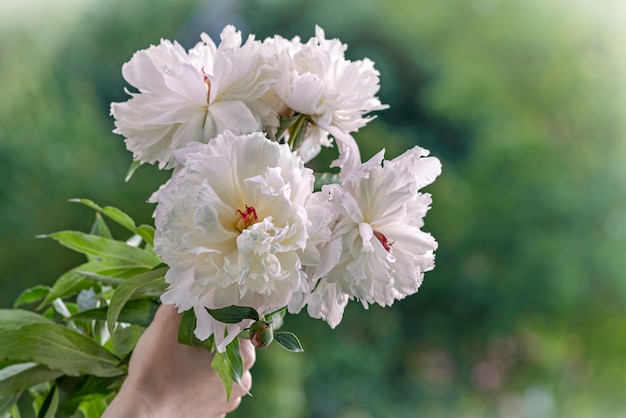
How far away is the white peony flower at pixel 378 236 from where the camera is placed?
43 cm

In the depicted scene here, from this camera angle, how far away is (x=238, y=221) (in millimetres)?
415

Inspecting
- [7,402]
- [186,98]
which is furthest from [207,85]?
[7,402]

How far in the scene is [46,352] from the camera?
0.61 metres

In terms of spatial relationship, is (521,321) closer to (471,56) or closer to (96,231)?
(471,56)

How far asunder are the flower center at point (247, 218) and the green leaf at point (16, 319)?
0.28 metres

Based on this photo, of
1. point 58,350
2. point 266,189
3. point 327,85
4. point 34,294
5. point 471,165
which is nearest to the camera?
point 266,189

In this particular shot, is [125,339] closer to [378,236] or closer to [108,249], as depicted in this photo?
[108,249]

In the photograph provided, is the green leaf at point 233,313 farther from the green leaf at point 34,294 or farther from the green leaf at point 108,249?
the green leaf at point 34,294

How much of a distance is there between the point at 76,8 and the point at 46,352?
2779 millimetres

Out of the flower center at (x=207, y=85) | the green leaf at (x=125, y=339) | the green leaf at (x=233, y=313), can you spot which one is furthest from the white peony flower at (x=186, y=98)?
the green leaf at (x=125, y=339)

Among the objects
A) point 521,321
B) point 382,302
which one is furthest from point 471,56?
point 382,302

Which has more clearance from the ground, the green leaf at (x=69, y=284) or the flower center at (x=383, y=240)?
the flower center at (x=383, y=240)

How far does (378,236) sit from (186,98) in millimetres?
143

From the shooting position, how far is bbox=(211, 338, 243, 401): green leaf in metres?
0.50
